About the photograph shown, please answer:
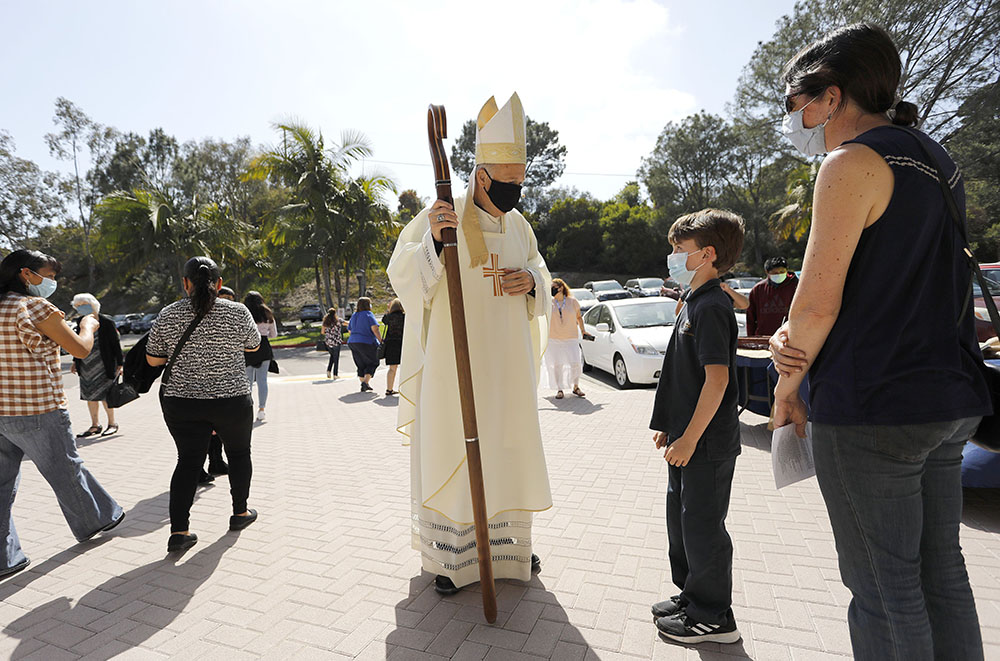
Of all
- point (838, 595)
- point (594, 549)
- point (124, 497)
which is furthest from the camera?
point (124, 497)

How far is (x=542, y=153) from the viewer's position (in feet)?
180

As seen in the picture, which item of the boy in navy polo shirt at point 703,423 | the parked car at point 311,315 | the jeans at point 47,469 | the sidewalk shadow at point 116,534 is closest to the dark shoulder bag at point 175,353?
the jeans at point 47,469

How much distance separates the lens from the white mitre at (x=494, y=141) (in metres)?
2.75

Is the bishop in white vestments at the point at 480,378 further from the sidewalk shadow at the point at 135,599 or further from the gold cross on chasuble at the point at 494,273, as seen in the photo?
the sidewalk shadow at the point at 135,599

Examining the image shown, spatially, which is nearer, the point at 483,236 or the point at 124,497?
the point at 483,236

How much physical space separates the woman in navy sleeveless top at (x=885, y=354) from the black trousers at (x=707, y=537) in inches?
27.7

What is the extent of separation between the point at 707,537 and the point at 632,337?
747 cm

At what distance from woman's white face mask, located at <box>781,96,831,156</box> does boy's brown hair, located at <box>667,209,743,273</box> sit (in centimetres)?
55

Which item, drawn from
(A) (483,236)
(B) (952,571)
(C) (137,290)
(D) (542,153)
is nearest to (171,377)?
(A) (483,236)

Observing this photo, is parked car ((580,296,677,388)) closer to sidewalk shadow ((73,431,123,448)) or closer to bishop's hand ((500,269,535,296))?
bishop's hand ((500,269,535,296))

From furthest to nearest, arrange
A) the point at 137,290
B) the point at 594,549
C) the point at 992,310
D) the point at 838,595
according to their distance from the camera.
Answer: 1. the point at 137,290
2. the point at 594,549
3. the point at 838,595
4. the point at 992,310

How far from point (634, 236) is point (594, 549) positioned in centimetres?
4491

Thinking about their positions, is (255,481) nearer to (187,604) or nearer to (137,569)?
(137,569)

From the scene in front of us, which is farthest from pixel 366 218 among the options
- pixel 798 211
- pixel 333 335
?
pixel 798 211
